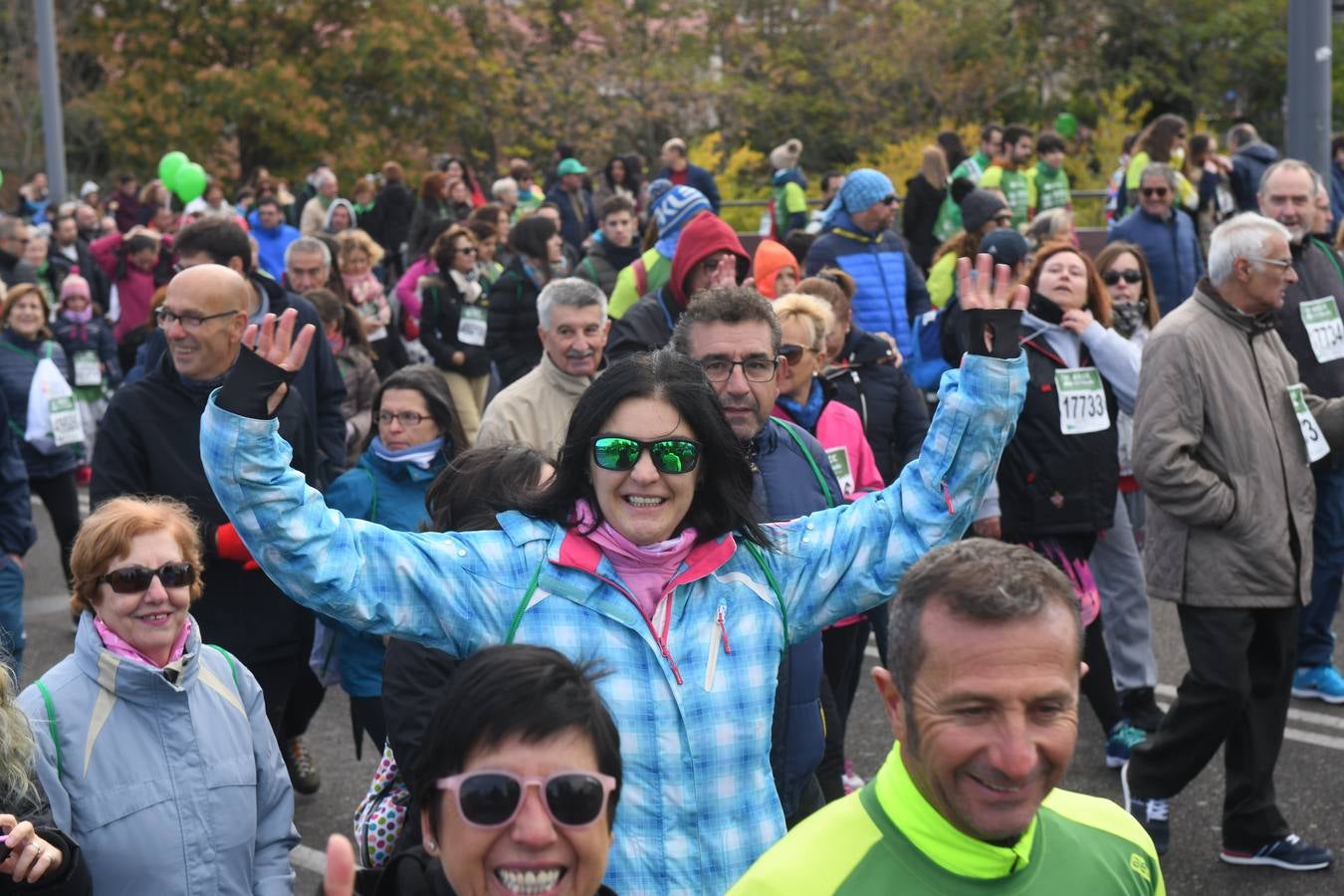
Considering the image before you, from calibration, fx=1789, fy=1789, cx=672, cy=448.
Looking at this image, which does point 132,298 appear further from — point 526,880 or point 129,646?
point 526,880

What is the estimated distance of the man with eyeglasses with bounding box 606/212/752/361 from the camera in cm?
664

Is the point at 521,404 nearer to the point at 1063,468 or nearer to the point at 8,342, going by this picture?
the point at 1063,468

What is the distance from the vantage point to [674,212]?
27.3 ft

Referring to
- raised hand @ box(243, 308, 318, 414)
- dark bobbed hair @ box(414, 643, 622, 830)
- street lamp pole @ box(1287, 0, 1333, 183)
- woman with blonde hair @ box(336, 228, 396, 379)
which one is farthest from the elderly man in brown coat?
woman with blonde hair @ box(336, 228, 396, 379)

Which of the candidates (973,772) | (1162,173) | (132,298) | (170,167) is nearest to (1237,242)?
(973,772)

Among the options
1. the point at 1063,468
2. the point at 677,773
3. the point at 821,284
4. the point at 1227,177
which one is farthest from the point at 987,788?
the point at 1227,177

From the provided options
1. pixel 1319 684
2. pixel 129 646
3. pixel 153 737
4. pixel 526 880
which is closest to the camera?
pixel 526 880

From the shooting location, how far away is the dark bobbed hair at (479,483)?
425cm

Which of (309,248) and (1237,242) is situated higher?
(309,248)

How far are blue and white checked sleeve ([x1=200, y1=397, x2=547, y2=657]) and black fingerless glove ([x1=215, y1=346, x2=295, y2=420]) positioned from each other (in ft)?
0.07

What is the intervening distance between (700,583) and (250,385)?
898 millimetres

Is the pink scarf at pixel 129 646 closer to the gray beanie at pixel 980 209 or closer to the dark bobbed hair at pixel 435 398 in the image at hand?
the dark bobbed hair at pixel 435 398

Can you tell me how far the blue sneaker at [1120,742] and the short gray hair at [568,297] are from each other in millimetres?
2593

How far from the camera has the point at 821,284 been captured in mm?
7461
